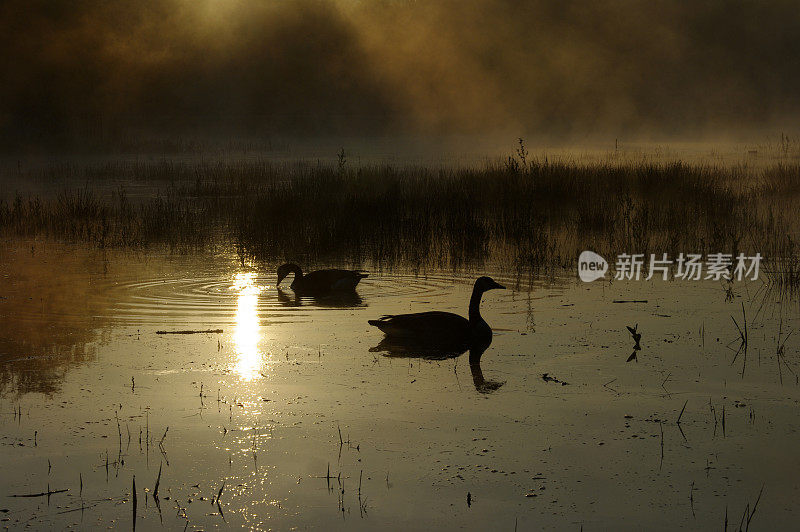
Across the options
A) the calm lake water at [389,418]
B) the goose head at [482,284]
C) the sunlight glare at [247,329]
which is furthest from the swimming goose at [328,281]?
the goose head at [482,284]

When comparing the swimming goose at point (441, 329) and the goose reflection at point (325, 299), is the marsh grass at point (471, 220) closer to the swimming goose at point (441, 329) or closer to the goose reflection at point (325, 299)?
the goose reflection at point (325, 299)

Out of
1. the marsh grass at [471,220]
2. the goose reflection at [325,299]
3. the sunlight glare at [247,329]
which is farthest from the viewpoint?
the marsh grass at [471,220]

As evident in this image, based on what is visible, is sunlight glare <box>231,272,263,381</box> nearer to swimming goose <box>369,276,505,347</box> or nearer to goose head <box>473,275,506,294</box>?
swimming goose <box>369,276,505,347</box>

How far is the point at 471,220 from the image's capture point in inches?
707

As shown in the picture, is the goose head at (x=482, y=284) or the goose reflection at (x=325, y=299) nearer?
the goose head at (x=482, y=284)

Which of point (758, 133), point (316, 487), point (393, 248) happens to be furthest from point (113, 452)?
point (758, 133)

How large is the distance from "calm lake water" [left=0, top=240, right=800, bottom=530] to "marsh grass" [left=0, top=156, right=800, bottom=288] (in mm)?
4495

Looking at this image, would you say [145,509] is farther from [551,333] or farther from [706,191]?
[706,191]

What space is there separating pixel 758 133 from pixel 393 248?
168ft

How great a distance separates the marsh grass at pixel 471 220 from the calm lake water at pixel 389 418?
4.50 meters

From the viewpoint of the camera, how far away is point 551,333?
31.9ft

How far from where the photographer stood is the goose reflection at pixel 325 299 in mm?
11813

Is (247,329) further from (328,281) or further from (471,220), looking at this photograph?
(471,220)

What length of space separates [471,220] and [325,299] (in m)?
6.20
